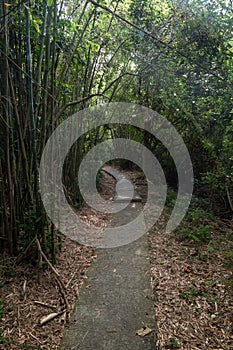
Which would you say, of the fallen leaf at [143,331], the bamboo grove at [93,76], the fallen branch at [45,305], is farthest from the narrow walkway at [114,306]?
the bamboo grove at [93,76]

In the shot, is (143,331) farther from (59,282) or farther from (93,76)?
(93,76)

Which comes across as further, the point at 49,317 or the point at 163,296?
the point at 163,296

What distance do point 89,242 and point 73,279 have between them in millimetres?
847

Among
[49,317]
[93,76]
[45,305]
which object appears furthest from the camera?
[93,76]

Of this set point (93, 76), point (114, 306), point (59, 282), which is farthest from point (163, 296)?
point (93, 76)

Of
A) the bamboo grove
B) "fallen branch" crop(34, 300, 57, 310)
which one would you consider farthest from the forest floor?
the bamboo grove

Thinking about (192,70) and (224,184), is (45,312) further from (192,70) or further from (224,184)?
(192,70)

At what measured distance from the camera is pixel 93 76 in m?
4.26

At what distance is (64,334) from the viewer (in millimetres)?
1693

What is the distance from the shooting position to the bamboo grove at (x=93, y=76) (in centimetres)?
210

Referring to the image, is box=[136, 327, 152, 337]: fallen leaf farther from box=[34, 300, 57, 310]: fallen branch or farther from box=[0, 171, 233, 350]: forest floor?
box=[34, 300, 57, 310]: fallen branch

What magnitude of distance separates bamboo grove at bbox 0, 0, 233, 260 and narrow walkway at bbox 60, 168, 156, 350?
1.69 feet

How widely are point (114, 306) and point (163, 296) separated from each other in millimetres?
400

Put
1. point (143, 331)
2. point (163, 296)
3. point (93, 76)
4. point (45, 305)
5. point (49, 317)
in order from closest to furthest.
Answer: point (143, 331) < point (49, 317) < point (45, 305) < point (163, 296) < point (93, 76)
